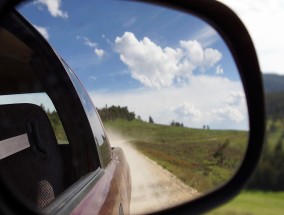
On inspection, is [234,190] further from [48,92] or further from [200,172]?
[48,92]

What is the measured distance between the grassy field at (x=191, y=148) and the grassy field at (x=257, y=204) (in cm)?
306

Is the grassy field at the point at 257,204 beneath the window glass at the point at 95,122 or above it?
beneath

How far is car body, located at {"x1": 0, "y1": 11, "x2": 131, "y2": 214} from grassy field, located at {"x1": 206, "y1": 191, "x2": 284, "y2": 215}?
3.32 metres

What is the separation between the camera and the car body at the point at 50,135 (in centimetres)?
210

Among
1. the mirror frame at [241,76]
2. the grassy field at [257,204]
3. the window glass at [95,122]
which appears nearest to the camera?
the mirror frame at [241,76]

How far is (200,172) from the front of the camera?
8.81 feet

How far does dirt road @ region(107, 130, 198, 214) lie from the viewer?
2.17 m

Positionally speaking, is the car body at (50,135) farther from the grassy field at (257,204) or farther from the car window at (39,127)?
the grassy field at (257,204)

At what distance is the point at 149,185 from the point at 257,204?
443 centimetres

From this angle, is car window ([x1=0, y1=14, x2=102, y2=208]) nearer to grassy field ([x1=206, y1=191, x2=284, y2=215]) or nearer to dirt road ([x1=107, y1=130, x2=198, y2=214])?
dirt road ([x1=107, y1=130, x2=198, y2=214])

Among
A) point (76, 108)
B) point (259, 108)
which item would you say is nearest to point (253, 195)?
point (76, 108)

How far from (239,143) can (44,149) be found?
0.84m

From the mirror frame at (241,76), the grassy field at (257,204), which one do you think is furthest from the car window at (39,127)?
the grassy field at (257,204)

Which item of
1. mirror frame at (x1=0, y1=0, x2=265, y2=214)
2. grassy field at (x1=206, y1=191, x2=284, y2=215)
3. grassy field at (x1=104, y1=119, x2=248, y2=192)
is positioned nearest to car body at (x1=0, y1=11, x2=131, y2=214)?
grassy field at (x1=104, y1=119, x2=248, y2=192)
